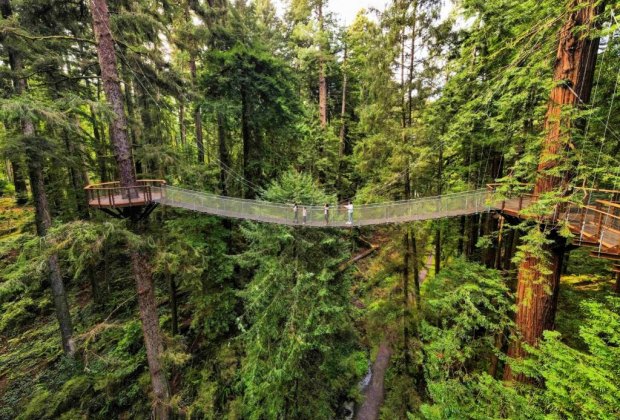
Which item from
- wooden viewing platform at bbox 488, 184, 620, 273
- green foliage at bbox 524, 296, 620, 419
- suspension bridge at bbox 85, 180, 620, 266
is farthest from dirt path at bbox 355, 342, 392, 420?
wooden viewing platform at bbox 488, 184, 620, 273

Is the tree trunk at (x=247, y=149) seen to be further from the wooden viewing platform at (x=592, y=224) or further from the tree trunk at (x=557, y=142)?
the wooden viewing platform at (x=592, y=224)

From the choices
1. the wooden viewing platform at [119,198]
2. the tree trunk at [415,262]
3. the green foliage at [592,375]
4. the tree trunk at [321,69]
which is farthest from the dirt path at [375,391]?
the tree trunk at [321,69]

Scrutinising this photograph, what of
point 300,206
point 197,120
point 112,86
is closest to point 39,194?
point 112,86

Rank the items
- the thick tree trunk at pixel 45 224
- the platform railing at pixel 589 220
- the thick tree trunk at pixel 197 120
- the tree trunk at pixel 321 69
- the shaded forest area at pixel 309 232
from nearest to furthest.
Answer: the platform railing at pixel 589 220 → the shaded forest area at pixel 309 232 → the thick tree trunk at pixel 45 224 → the thick tree trunk at pixel 197 120 → the tree trunk at pixel 321 69

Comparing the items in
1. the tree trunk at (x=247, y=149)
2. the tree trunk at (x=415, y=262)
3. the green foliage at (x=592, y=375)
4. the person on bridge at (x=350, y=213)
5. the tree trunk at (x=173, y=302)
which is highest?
the tree trunk at (x=247, y=149)

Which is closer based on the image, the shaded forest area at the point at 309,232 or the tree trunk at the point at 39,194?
the shaded forest area at the point at 309,232

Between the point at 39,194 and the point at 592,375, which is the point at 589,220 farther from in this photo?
the point at 39,194
